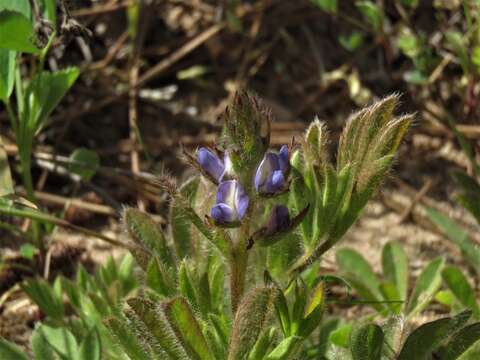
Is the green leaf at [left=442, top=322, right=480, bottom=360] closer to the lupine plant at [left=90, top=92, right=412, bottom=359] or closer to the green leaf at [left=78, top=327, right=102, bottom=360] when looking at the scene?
the lupine plant at [left=90, top=92, right=412, bottom=359]

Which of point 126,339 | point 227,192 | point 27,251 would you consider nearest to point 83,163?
point 27,251

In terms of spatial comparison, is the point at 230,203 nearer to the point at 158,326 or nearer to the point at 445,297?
→ the point at 158,326

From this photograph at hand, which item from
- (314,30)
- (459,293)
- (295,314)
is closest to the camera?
(295,314)

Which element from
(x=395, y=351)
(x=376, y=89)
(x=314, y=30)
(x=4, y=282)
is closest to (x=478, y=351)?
(x=395, y=351)

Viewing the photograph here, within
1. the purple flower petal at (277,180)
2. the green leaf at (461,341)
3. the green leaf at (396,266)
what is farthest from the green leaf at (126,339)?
the green leaf at (396,266)

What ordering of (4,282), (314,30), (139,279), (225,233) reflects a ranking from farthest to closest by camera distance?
(314,30), (4,282), (139,279), (225,233)

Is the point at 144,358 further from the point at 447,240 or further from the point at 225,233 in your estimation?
the point at 447,240
